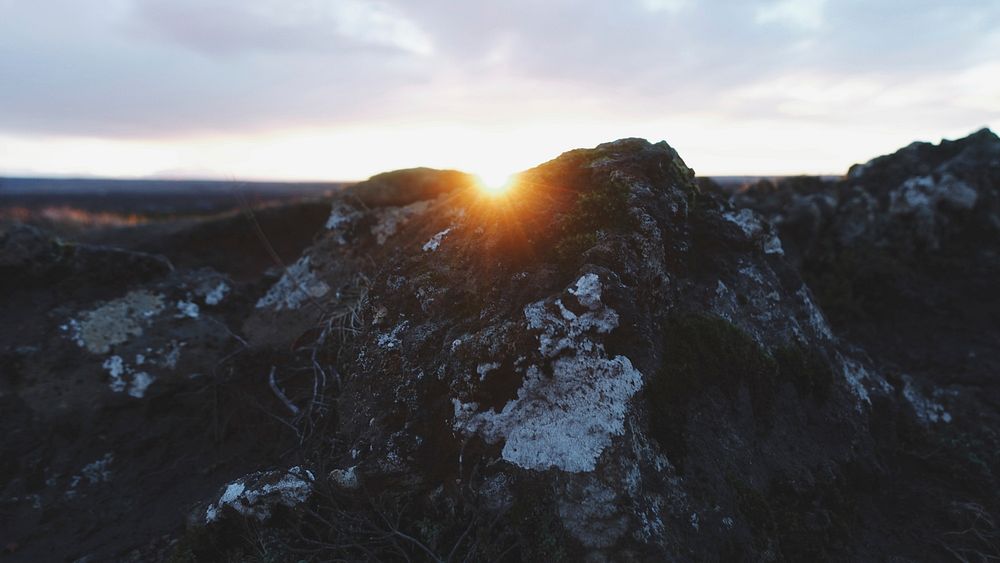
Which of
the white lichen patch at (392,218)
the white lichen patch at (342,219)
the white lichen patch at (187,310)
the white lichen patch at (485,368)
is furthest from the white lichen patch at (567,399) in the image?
the white lichen patch at (187,310)

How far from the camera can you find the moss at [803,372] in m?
3.96

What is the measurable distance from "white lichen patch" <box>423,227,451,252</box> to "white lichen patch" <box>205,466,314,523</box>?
193cm

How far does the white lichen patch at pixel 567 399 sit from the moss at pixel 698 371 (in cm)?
24

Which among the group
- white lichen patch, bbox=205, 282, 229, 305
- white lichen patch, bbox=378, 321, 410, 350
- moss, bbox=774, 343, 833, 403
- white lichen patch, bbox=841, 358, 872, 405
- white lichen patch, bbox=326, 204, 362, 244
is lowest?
white lichen patch, bbox=841, 358, 872, 405

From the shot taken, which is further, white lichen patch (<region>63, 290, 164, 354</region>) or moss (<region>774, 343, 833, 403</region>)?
white lichen patch (<region>63, 290, 164, 354</region>)

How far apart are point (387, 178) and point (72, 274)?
356 centimetres

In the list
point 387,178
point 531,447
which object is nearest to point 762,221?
point 531,447

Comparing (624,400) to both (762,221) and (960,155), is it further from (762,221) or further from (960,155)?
(960,155)

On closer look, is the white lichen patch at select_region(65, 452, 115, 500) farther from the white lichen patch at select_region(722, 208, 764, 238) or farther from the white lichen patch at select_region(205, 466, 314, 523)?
the white lichen patch at select_region(722, 208, 764, 238)

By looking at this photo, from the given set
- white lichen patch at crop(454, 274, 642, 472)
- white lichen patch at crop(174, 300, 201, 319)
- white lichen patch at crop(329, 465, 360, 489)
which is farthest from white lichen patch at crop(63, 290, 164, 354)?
white lichen patch at crop(454, 274, 642, 472)

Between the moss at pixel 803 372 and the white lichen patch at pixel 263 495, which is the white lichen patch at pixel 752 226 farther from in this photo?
the white lichen patch at pixel 263 495

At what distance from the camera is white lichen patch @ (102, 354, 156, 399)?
4.84 metres

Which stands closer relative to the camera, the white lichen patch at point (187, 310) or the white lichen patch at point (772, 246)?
the white lichen patch at point (772, 246)

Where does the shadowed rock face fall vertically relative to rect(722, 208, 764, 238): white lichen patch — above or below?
below
